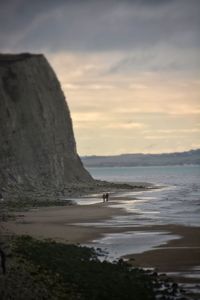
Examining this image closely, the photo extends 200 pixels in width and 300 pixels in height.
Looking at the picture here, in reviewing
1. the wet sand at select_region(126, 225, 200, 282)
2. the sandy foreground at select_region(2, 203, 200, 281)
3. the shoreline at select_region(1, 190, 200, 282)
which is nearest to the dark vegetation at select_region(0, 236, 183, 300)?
Result: the wet sand at select_region(126, 225, 200, 282)

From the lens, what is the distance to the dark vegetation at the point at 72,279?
15.5m

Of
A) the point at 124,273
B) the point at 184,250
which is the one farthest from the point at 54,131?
the point at 124,273

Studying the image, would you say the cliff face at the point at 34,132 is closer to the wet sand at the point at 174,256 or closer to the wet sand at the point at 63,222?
the wet sand at the point at 63,222

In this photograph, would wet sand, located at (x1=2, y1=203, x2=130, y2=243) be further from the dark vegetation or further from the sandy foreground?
the dark vegetation

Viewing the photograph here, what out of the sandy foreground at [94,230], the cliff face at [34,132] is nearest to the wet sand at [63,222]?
the sandy foreground at [94,230]

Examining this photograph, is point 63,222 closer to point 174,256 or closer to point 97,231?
point 97,231

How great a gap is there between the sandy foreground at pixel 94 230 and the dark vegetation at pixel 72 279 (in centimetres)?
192

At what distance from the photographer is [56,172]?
248 feet

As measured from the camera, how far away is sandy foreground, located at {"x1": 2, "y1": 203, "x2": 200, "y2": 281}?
21.8 m

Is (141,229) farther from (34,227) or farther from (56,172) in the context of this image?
(56,172)

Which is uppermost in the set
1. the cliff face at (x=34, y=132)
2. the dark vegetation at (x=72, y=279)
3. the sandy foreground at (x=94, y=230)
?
the cliff face at (x=34, y=132)

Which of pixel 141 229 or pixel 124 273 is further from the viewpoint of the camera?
pixel 141 229

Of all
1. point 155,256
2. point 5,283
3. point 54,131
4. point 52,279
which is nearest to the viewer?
point 5,283

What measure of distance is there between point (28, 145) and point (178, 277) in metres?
55.5
